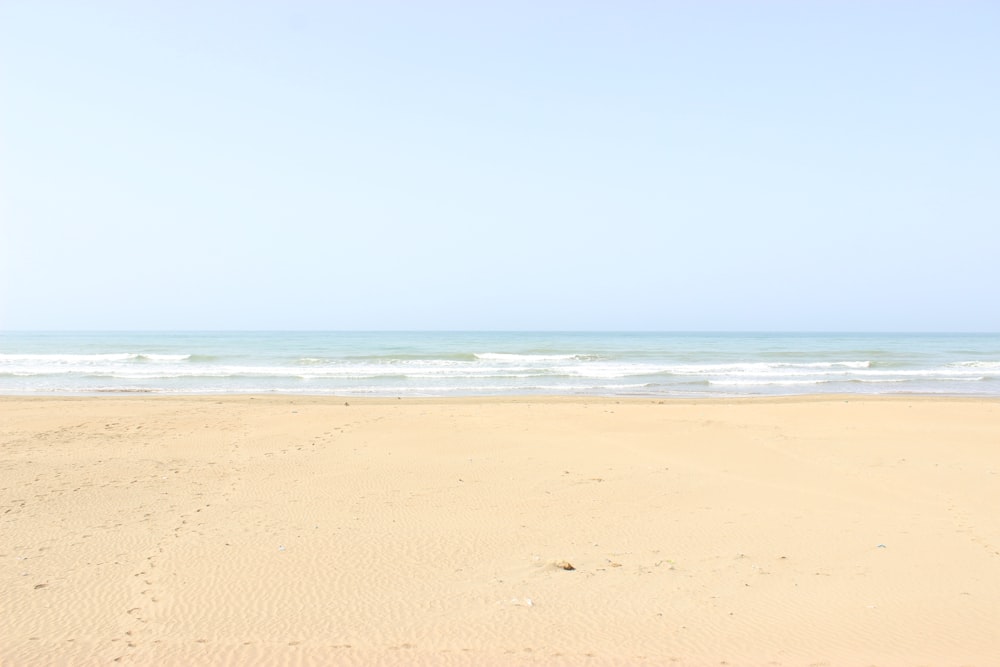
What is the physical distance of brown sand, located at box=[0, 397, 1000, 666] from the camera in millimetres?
4492

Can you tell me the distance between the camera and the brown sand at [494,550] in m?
4.49

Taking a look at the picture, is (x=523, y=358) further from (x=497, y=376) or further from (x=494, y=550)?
(x=494, y=550)

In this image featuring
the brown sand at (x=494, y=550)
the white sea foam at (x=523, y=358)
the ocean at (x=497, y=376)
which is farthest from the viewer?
the white sea foam at (x=523, y=358)

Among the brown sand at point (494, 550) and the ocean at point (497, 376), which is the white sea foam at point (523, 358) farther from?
the brown sand at point (494, 550)

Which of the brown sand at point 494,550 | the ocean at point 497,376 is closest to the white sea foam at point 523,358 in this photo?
the ocean at point 497,376

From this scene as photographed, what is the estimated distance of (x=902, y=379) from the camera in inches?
1189

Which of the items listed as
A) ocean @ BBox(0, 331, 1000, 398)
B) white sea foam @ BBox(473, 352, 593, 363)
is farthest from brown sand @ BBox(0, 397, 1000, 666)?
white sea foam @ BBox(473, 352, 593, 363)

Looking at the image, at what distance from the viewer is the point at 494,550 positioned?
634 centimetres

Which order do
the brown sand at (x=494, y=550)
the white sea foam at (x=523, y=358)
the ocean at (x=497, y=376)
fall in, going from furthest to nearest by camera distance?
the white sea foam at (x=523, y=358), the ocean at (x=497, y=376), the brown sand at (x=494, y=550)

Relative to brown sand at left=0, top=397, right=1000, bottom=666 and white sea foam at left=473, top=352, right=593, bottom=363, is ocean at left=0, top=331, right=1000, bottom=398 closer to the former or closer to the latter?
white sea foam at left=473, top=352, right=593, bottom=363

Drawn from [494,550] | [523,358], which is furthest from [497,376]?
[494,550]

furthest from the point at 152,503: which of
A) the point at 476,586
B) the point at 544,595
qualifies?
the point at 544,595

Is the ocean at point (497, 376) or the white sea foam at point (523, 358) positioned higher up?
the white sea foam at point (523, 358)

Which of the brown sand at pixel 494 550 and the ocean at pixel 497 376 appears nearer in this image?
the brown sand at pixel 494 550
